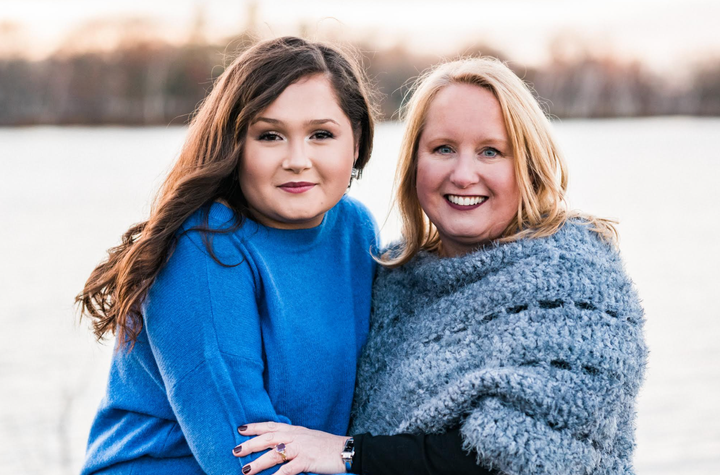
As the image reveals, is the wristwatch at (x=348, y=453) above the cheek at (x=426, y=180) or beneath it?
beneath

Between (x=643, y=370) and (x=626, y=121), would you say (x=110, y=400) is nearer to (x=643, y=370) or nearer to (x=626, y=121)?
(x=643, y=370)

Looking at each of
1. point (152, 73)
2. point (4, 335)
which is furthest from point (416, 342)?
point (152, 73)

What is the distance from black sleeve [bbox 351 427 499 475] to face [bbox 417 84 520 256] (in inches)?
22.2

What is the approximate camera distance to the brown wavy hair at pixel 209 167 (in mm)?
1720

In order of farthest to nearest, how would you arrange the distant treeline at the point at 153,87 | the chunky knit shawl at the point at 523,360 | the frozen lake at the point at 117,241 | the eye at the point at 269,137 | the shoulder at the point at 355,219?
the distant treeline at the point at 153,87
the frozen lake at the point at 117,241
the shoulder at the point at 355,219
the eye at the point at 269,137
the chunky knit shawl at the point at 523,360

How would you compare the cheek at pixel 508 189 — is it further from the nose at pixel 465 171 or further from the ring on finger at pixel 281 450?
the ring on finger at pixel 281 450

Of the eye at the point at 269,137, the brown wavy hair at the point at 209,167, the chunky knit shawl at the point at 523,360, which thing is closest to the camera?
the chunky knit shawl at the point at 523,360

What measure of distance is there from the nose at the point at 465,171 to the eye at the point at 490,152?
0.10 feet

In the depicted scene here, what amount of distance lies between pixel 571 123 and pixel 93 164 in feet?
42.7

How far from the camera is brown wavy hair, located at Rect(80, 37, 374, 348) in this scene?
172 centimetres

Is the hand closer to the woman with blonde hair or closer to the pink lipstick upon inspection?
the woman with blonde hair

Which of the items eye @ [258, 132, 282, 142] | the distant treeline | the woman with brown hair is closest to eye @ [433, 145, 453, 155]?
the woman with brown hair

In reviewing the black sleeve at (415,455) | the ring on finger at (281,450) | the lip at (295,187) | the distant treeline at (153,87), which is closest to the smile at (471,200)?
the lip at (295,187)

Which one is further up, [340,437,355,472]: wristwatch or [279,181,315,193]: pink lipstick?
[279,181,315,193]: pink lipstick
